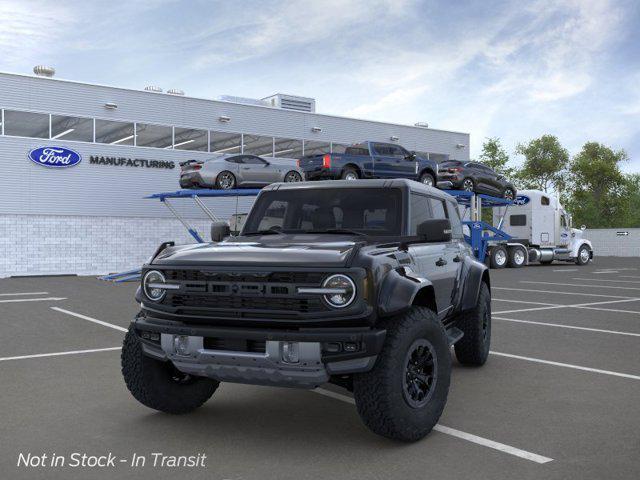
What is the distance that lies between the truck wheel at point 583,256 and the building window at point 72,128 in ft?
76.9

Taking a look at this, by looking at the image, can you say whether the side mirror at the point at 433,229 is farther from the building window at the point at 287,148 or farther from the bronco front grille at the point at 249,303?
the building window at the point at 287,148

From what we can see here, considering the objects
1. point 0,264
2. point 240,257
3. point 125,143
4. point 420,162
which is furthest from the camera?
point 125,143

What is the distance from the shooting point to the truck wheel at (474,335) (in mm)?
7051

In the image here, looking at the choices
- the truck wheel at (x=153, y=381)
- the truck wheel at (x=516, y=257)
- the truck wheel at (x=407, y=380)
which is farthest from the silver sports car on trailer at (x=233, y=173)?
the truck wheel at (x=407, y=380)

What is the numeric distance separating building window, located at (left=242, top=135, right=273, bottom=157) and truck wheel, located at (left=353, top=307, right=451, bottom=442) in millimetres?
28339

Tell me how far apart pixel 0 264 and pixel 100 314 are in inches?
634

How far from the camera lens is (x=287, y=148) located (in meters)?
33.7

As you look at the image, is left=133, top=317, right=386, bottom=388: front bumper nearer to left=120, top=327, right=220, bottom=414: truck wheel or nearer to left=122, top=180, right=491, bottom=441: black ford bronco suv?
left=122, top=180, right=491, bottom=441: black ford bronco suv

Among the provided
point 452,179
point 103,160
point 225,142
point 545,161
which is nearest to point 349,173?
point 452,179

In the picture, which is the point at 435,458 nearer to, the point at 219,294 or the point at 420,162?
the point at 219,294

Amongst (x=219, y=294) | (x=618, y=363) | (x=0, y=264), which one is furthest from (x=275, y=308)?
(x=0, y=264)

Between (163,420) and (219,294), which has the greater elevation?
(219,294)

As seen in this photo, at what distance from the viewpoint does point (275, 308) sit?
4.39 meters

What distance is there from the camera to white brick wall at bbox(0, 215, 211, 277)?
1050 inches
